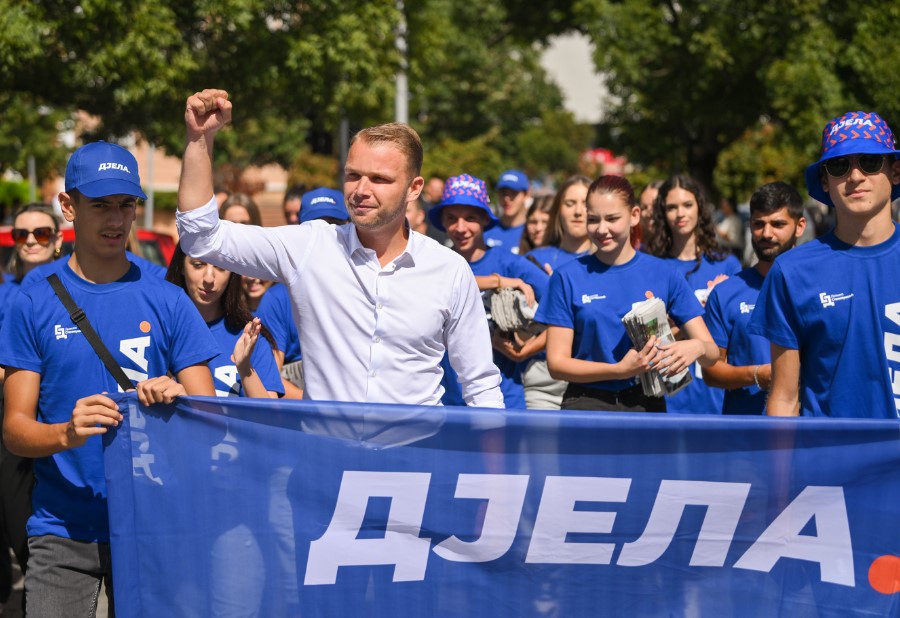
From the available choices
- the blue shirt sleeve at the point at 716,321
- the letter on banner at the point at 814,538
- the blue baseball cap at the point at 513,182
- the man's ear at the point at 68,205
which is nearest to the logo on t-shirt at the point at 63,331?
the man's ear at the point at 68,205

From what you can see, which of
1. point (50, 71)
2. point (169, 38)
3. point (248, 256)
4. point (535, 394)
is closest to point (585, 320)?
point (535, 394)

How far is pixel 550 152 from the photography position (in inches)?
2251

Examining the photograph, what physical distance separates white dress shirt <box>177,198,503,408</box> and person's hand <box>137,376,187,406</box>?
0.41 meters

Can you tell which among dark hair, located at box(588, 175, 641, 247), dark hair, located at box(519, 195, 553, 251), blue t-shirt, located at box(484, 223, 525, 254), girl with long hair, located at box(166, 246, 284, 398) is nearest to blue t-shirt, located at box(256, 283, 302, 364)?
girl with long hair, located at box(166, 246, 284, 398)

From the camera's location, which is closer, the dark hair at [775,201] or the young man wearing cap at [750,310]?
the young man wearing cap at [750,310]

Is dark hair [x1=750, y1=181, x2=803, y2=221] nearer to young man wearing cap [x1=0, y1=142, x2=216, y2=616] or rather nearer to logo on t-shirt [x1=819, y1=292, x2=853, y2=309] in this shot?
logo on t-shirt [x1=819, y1=292, x2=853, y2=309]

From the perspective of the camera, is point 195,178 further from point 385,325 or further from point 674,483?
point 674,483

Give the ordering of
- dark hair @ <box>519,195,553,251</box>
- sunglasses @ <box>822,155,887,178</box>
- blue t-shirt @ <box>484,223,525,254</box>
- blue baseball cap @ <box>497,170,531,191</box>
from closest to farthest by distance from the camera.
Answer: sunglasses @ <box>822,155,887,178</box> → dark hair @ <box>519,195,553,251</box> → blue t-shirt @ <box>484,223,525,254</box> → blue baseball cap @ <box>497,170,531,191</box>

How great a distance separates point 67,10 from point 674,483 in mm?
11926

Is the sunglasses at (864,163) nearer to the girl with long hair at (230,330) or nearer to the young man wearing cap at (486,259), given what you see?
the girl with long hair at (230,330)

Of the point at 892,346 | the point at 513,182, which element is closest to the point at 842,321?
the point at 892,346

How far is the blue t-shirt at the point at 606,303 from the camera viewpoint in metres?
5.70

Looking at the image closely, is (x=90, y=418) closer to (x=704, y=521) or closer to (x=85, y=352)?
(x=85, y=352)

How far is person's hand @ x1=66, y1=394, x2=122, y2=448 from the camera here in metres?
3.75
